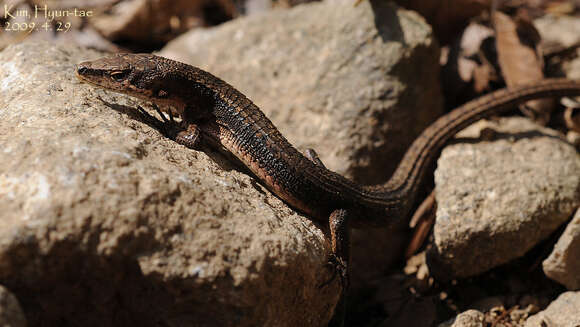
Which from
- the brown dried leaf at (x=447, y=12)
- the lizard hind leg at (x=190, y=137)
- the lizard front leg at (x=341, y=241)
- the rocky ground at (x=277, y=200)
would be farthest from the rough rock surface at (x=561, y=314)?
the brown dried leaf at (x=447, y=12)

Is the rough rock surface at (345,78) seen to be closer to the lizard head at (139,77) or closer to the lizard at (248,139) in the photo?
the lizard at (248,139)

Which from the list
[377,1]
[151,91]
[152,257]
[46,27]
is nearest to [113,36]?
[46,27]

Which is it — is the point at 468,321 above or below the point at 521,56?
below

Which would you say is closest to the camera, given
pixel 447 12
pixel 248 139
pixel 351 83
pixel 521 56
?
pixel 248 139

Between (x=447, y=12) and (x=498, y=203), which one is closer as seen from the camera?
(x=498, y=203)

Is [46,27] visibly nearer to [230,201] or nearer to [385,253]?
[230,201]

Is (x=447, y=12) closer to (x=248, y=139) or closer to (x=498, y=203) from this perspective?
(x=498, y=203)

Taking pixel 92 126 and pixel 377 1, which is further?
pixel 377 1

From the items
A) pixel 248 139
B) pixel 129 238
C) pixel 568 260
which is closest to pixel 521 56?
pixel 568 260
